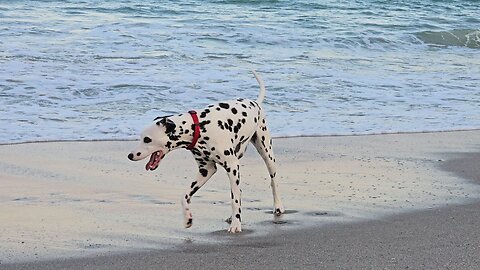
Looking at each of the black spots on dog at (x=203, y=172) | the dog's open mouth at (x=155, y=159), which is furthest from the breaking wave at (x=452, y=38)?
the dog's open mouth at (x=155, y=159)

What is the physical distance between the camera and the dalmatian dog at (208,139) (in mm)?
6309

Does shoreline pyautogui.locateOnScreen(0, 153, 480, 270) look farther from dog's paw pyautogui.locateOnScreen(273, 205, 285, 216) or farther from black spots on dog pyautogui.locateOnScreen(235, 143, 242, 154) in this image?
black spots on dog pyautogui.locateOnScreen(235, 143, 242, 154)

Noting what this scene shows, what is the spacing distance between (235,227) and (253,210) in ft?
2.38

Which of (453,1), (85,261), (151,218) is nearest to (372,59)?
(151,218)

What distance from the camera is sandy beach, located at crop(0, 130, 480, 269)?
572 centimetres

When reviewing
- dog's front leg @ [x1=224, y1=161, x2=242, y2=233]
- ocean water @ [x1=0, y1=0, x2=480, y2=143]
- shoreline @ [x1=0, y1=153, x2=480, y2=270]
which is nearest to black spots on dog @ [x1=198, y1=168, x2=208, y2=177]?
dog's front leg @ [x1=224, y1=161, x2=242, y2=233]

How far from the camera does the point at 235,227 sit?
6.41 meters

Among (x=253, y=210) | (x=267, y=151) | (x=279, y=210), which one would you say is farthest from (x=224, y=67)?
(x=279, y=210)

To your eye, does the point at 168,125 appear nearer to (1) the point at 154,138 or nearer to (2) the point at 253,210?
(1) the point at 154,138

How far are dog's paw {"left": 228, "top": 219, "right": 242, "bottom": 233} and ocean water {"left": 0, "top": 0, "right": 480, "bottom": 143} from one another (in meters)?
3.98

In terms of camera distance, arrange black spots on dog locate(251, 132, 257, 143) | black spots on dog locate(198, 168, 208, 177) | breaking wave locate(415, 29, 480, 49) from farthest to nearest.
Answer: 1. breaking wave locate(415, 29, 480, 49)
2. black spots on dog locate(251, 132, 257, 143)
3. black spots on dog locate(198, 168, 208, 177)

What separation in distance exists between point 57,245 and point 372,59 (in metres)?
12.9

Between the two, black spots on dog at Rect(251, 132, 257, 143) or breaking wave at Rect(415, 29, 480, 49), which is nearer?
black spots on dog at Rect(251, 132, 257, 143)

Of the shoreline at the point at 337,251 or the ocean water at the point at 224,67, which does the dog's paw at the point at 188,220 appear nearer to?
the shoreline at the point at 337,251
